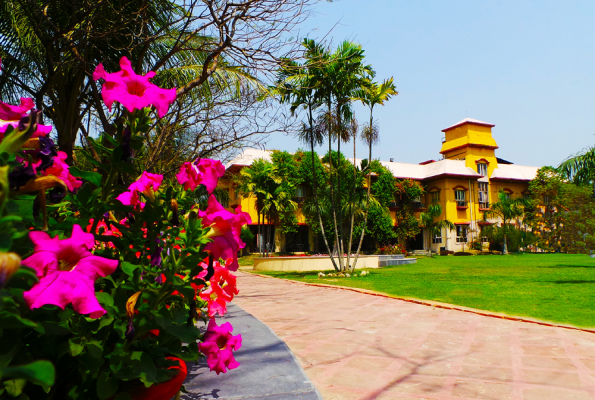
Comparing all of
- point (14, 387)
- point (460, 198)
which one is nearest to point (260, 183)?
point (460, 198)

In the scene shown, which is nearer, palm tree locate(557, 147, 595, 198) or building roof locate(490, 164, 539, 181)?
palm tree locate(557, 147, 595, 198)

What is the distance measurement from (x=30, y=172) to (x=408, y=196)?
34.1 m

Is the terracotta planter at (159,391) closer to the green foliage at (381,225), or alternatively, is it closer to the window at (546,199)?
the green foliage at (381,225)

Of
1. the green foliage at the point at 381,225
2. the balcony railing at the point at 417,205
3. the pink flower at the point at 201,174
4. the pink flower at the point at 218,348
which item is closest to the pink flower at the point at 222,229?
the pink flower at the point at 201,174

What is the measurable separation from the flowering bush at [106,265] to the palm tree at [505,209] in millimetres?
36156

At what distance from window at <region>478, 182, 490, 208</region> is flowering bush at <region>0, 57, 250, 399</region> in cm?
3788

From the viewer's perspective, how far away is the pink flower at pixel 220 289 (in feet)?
5.85

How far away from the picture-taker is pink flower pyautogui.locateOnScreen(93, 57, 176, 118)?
0.99 metres

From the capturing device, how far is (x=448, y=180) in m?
34.2

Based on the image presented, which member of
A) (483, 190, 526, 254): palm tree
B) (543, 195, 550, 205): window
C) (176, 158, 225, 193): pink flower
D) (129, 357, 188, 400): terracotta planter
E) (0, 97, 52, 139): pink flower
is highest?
(543, 195, 550, 205): window

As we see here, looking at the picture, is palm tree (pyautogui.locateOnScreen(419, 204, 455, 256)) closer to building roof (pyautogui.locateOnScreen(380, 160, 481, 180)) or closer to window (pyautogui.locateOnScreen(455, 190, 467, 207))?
window (pyautogui.locateOnScreen(455, 190, 467, 207))

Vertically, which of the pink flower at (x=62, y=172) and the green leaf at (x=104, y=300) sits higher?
the pink flower at (x=62, y=172)

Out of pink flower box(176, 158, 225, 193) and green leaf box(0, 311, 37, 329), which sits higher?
pink flower box(176, 158, 225, 193)

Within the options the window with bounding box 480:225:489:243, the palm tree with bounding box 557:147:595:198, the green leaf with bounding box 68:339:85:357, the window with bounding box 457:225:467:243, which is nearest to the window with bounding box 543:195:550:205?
the window with bounding box 480:225:489:243
